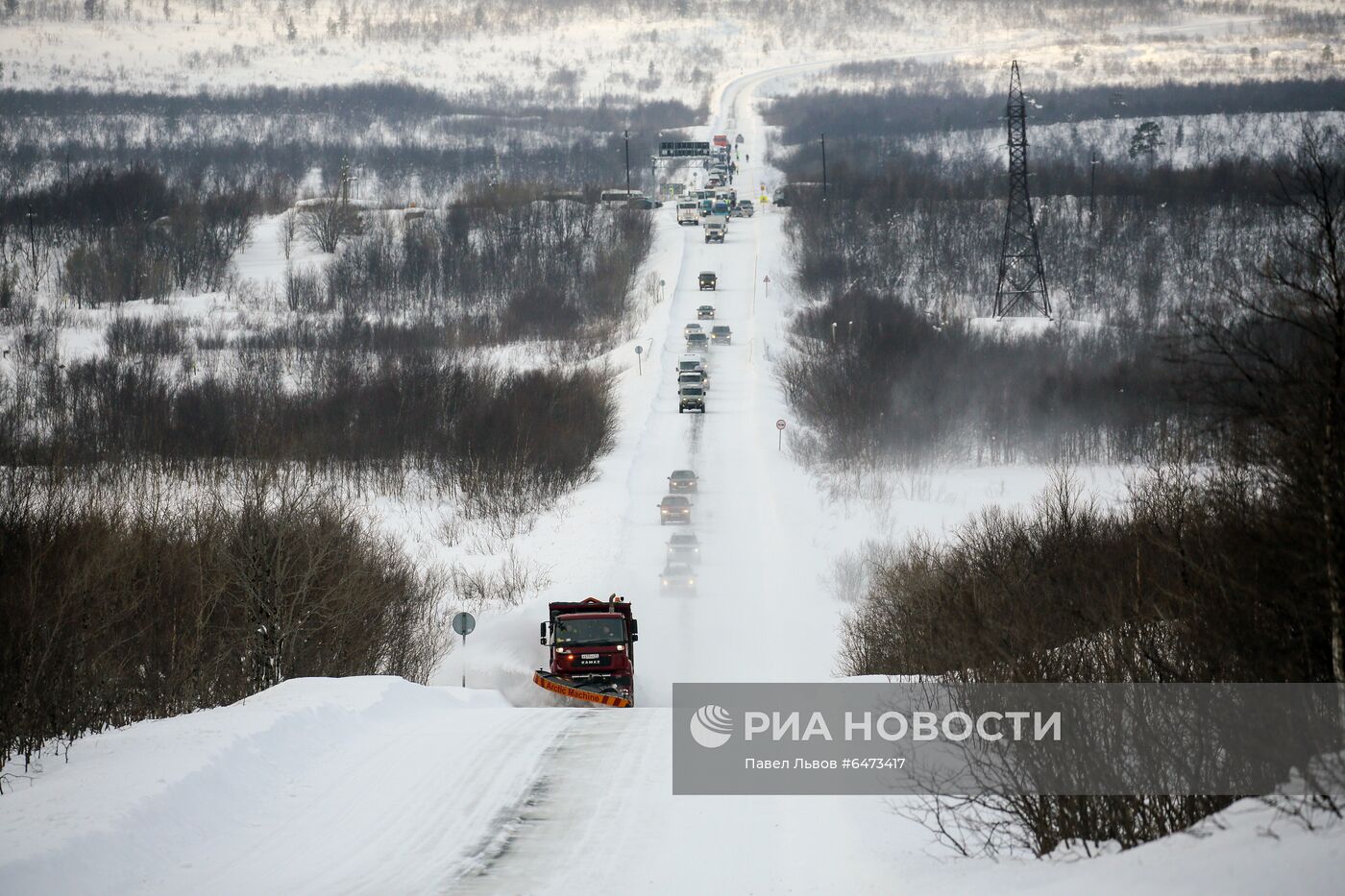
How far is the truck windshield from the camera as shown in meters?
26.2

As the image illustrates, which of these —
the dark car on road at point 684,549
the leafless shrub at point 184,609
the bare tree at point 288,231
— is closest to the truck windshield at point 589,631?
the leafless shrub at point 184,609

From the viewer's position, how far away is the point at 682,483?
53.5 metres

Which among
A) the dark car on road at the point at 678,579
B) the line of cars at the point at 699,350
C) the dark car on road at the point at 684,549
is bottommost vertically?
the dark car on road at the point at 678,579

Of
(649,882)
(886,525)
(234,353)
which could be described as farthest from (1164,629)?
Result: (234,353)

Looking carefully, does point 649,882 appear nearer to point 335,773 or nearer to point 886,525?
point 335,773

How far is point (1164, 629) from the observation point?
1256cm

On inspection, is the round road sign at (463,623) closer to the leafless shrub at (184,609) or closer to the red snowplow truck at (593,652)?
the red snowplow truck at (593,652)

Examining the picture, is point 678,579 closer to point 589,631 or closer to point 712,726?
point 589,631

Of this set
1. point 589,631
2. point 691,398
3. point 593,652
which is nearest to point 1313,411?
point 593,652

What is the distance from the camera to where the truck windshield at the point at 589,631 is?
26203mm

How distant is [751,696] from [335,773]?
6.53 m

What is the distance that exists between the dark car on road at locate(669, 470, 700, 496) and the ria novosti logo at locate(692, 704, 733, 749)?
35.5 m

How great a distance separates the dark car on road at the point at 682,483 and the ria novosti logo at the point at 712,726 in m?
35.5

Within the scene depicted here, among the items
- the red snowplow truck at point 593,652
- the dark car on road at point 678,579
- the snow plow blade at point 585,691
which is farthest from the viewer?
the dark car on road at point 678,579
